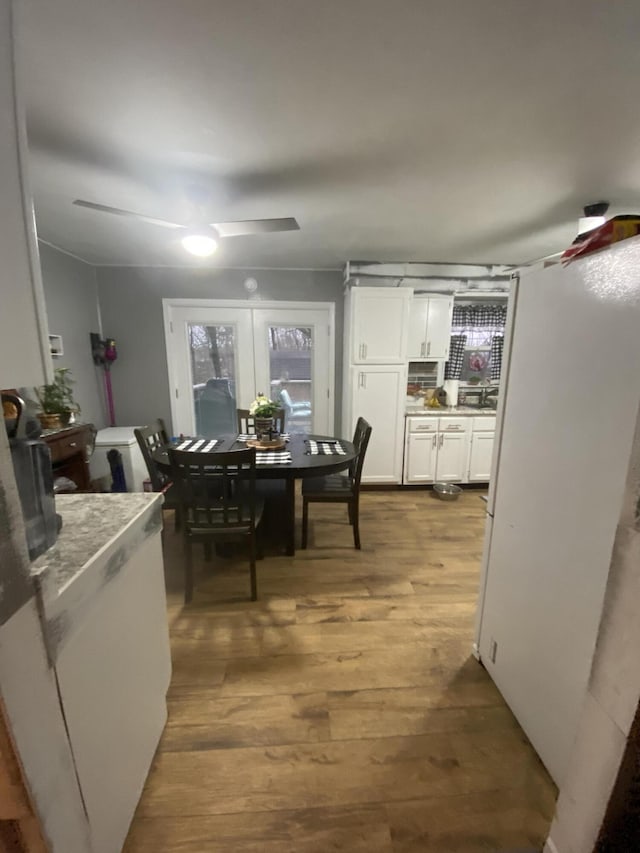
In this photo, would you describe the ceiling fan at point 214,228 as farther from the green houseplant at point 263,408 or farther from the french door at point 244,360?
the french door at point 244,360

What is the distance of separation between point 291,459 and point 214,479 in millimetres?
571

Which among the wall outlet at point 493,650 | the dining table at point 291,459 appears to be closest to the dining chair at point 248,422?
the dining table at point 291,459

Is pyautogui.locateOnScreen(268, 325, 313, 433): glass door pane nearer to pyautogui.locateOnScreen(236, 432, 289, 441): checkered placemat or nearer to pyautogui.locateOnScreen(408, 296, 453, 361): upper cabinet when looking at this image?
pyautogui.locateOnScreen(236, 432, 289, 441): checkered placemat

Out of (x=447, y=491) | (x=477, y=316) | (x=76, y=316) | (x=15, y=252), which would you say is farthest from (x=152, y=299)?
(x=447, y=491)

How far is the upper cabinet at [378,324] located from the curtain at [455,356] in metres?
0.80

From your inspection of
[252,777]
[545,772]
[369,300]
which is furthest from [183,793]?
[369,300]

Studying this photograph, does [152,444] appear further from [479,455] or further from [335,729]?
[479,455]

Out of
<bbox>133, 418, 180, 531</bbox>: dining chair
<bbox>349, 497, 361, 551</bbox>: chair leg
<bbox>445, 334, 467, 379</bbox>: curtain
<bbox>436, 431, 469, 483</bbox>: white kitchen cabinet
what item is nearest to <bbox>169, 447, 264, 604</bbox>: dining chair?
<bbox>133, 418, 180, 531</bbox>: dining chair

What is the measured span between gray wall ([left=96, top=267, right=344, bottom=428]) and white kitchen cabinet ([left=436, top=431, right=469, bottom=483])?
1.60 m

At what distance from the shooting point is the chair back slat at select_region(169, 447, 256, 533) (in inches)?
71.7

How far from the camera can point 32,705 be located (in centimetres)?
61

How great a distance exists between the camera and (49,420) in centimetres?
254

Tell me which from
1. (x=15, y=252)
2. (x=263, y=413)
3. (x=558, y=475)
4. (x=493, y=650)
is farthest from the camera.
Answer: (x=263, y=413)

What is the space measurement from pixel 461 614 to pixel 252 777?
1.34 metres
